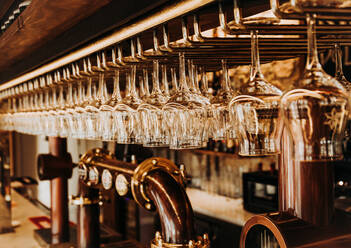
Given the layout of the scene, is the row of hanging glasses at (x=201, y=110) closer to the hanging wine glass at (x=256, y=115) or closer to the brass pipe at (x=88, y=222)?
the hanging wine glass at (x=256, y=115)

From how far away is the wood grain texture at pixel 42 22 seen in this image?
1.24 meters

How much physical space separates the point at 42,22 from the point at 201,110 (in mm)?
728

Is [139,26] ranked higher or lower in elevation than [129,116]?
higher

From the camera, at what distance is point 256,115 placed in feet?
2.63

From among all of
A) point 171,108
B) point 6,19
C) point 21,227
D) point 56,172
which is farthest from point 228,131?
point 21,227

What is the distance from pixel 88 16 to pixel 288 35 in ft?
2.31

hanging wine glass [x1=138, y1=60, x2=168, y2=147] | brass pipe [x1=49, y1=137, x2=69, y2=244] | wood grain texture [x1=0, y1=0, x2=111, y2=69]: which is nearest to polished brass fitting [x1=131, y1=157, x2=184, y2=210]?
hanging wine glass [x1=138, y1=60, x2=168, y2=147]

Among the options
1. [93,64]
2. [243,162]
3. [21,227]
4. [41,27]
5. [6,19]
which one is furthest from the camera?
[243,162]

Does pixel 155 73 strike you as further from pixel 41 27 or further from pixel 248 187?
pixel 248 187

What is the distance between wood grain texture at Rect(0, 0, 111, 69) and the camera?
4.08 feet

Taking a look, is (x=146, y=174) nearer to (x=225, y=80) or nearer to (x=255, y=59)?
(x=225, y=80)

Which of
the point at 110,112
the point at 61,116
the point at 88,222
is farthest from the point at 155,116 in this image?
the point at 88,222

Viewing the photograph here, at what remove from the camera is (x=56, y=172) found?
9.75 feet

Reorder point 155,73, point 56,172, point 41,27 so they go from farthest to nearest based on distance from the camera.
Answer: point 56,172 < point 41,27 < point 155,73
